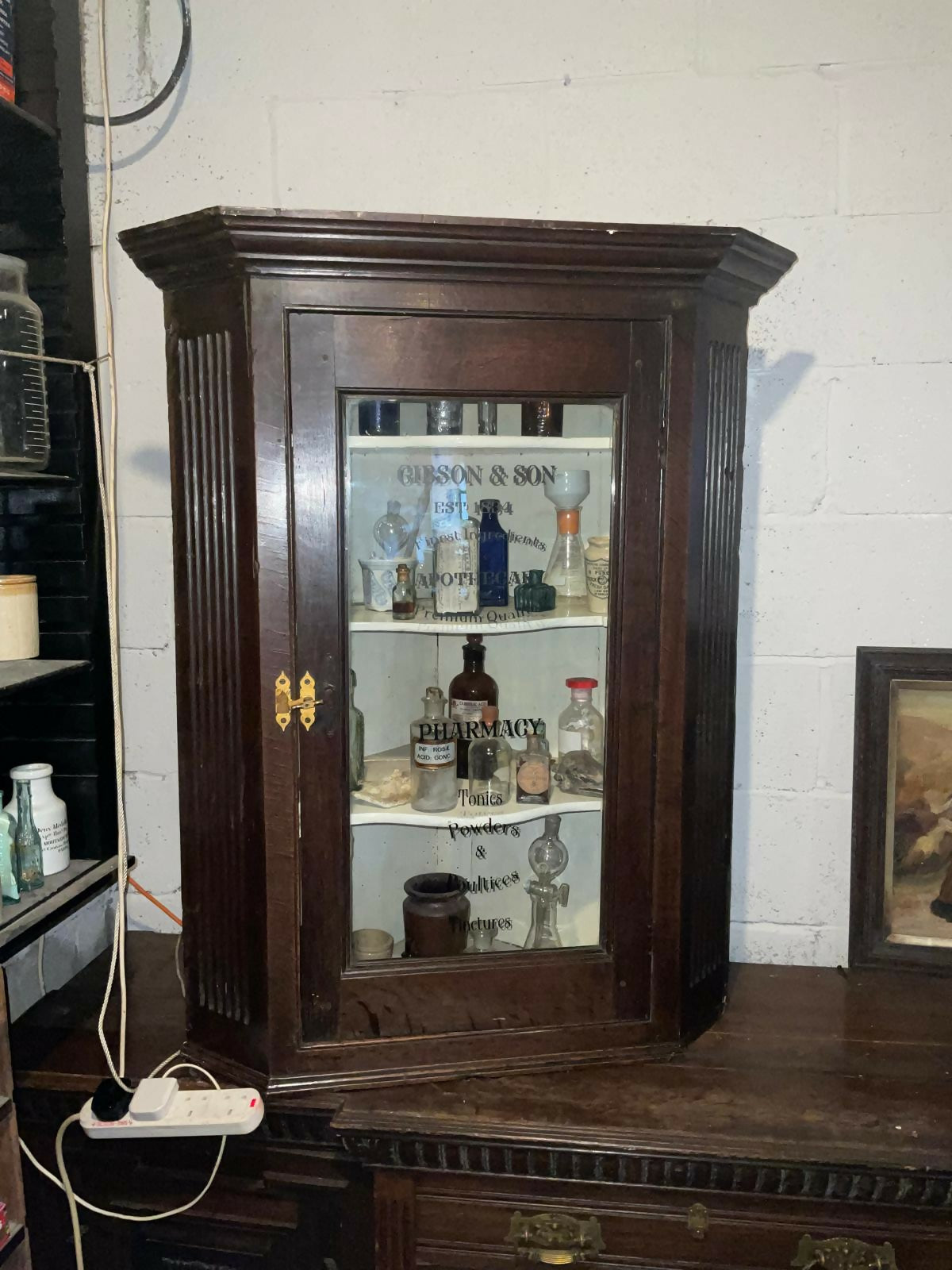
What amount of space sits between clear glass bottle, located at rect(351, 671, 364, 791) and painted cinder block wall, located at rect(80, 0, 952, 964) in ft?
1.94

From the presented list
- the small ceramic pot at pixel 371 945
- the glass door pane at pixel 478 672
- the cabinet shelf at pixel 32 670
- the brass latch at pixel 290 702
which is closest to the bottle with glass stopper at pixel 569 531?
the glass door pane at pixel 478 672

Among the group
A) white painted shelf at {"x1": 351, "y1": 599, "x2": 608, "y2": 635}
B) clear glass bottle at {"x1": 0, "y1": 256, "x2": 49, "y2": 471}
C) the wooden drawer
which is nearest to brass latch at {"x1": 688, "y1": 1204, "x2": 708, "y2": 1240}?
the wooden drawer

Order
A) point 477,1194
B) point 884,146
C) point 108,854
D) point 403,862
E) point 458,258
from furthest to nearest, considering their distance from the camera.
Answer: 1. point 108,854
2. point 884,146
3. point 403,862
4. point 477,1194
5. point 458,258

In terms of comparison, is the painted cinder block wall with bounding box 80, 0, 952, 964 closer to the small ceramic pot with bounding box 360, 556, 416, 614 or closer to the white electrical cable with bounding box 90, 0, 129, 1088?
the white electrical cable with bounding box 90, 0, 129, 1088

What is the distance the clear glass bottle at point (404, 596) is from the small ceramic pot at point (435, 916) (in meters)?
0.35

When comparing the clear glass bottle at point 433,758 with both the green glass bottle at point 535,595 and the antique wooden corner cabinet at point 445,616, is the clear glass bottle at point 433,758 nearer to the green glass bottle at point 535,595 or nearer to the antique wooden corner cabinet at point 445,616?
the antique wooden corner cabinet at point 445,616

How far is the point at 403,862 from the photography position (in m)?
1.25

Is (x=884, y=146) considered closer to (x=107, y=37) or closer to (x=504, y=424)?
(x=504, y=424)

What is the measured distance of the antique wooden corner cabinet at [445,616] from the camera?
1.06 meters

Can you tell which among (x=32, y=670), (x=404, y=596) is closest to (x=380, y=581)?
(x=404, y=596)

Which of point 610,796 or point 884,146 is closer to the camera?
point 610,796

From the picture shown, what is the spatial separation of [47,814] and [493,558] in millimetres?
762

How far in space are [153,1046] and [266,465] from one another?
2.65 ft

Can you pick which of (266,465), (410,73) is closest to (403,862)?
(266,465)
